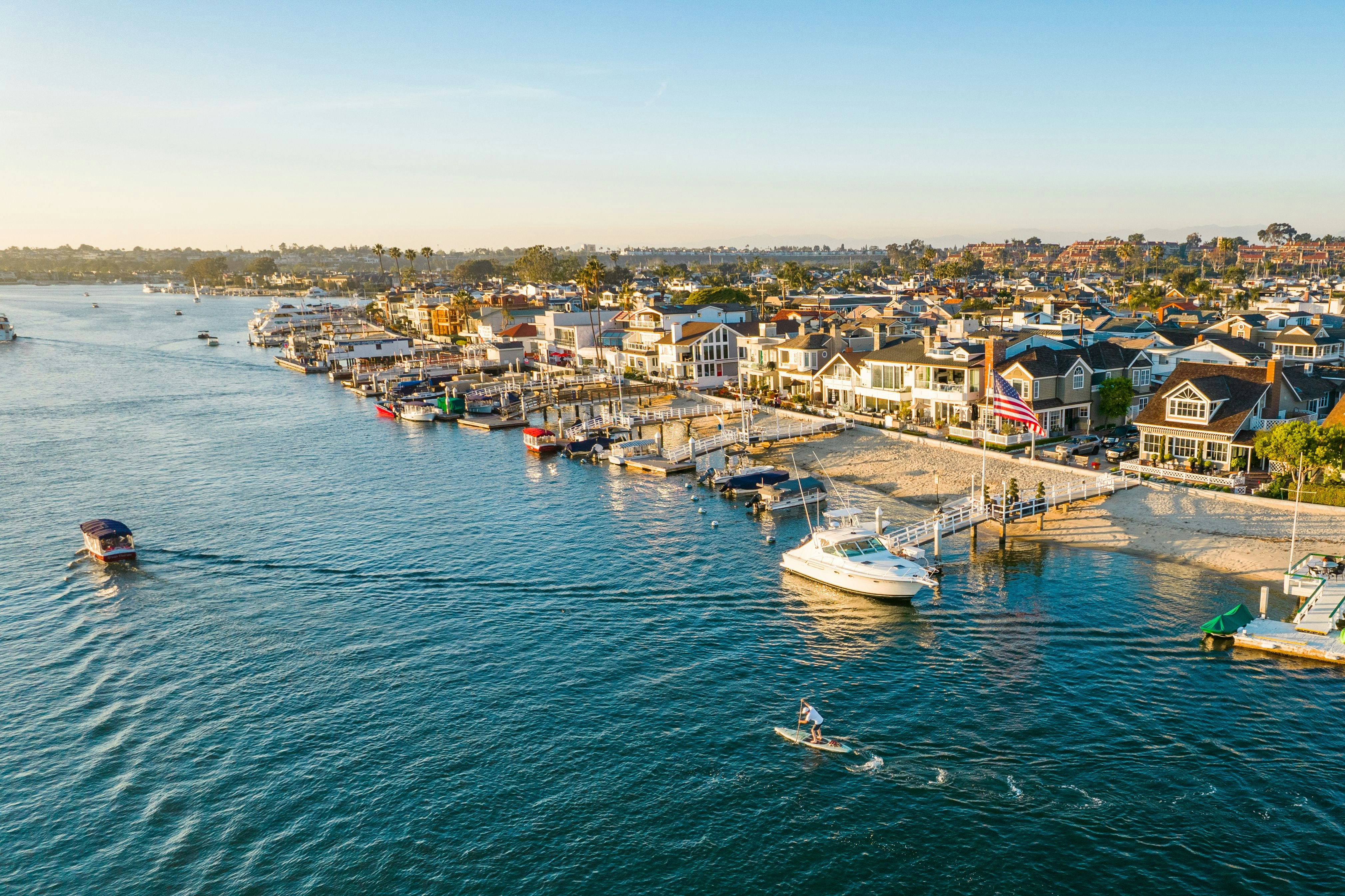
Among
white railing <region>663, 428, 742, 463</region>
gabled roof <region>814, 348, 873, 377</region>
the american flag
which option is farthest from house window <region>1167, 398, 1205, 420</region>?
white railing <region>663, 428, 742, 463</region>

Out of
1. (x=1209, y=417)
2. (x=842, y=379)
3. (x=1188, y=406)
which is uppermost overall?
(x=1188, y=406)

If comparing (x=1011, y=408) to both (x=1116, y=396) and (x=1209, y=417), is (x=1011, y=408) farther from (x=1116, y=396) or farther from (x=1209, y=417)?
(x=1116, y=396)

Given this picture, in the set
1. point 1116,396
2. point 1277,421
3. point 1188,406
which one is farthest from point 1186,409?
point 1116,396

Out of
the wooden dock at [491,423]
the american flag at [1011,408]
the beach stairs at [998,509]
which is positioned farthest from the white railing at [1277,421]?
the wooden dock at [491,423]

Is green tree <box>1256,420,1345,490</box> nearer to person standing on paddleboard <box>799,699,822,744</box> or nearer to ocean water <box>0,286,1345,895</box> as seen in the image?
ocean water <box>0,286,1345,895</box>

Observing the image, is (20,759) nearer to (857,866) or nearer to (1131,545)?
(857,866)

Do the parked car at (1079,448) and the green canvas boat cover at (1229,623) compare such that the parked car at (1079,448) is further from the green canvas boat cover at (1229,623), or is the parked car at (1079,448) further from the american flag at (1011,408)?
the green canvas boat cover at (1229,623)
